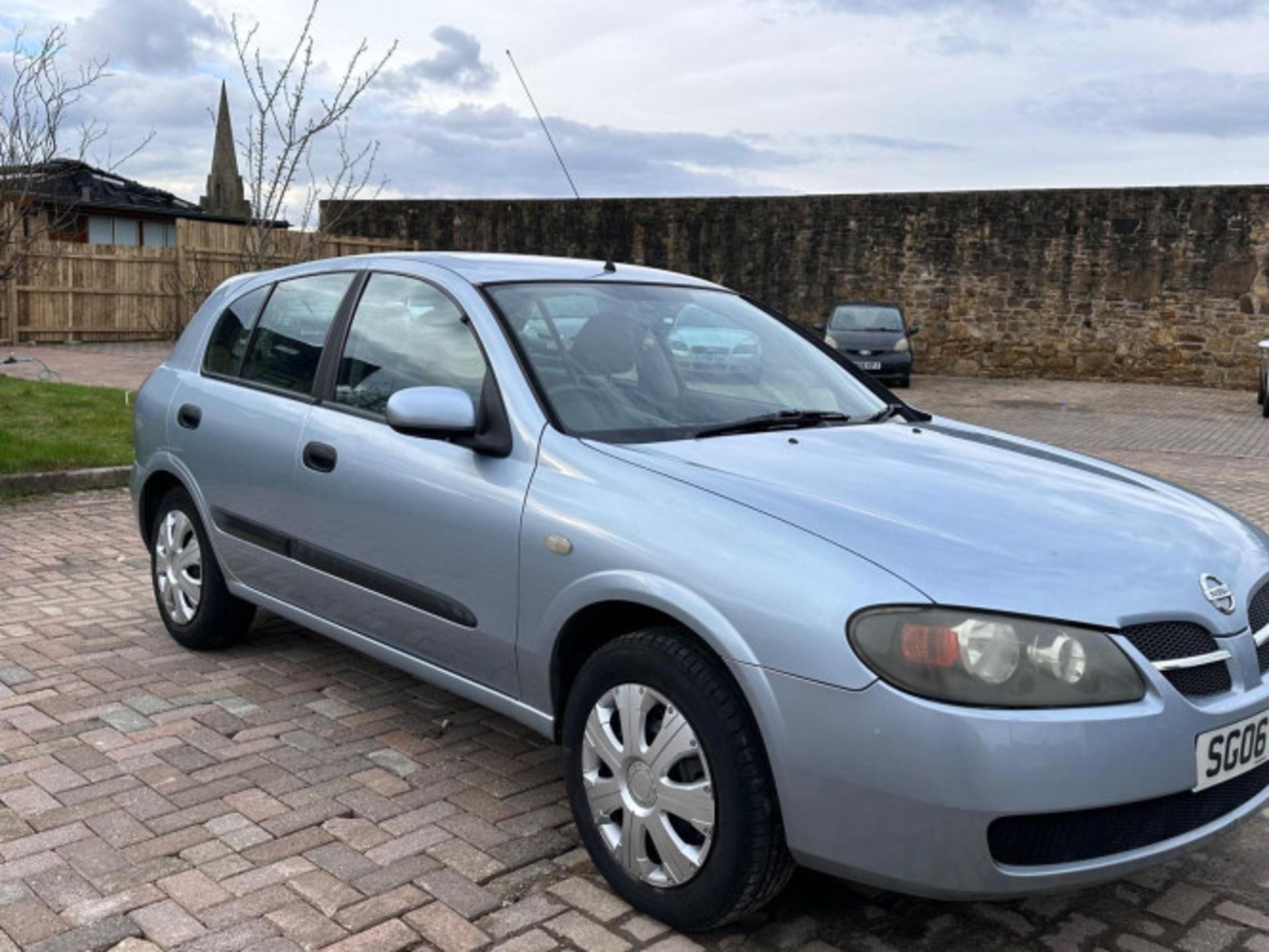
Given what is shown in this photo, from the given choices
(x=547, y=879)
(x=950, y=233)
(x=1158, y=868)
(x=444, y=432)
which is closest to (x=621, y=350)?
(x=444, y=432)

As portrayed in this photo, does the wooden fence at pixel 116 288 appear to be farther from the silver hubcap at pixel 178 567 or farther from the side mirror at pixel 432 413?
the side mirror at pixel 432 413

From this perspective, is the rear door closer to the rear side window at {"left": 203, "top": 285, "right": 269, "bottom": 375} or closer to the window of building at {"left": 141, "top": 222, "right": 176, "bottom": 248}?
the rear side window at {"left": 203, "top": 285, "right": 269, "bottom": 375}

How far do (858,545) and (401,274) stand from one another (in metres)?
2.09

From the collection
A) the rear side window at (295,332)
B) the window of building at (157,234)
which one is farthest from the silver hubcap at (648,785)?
the window of building at (157,234)

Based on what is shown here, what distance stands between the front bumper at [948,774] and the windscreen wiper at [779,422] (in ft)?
3.33

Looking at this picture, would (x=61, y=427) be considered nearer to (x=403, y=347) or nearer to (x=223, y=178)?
(x=403, y=347)

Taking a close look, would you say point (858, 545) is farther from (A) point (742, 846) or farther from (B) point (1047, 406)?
(B) point (1047, 406)

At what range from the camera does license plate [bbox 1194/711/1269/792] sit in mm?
2572

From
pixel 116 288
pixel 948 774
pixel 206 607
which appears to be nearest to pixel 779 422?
pixel 948 774

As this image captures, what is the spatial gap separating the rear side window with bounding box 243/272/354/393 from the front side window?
82 centimetres

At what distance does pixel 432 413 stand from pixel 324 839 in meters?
1.20

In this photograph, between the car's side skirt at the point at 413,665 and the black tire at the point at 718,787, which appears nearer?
the black tire at the point at 718,787

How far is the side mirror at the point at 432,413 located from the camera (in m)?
3.35

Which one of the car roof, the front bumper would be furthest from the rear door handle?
the front bumper
